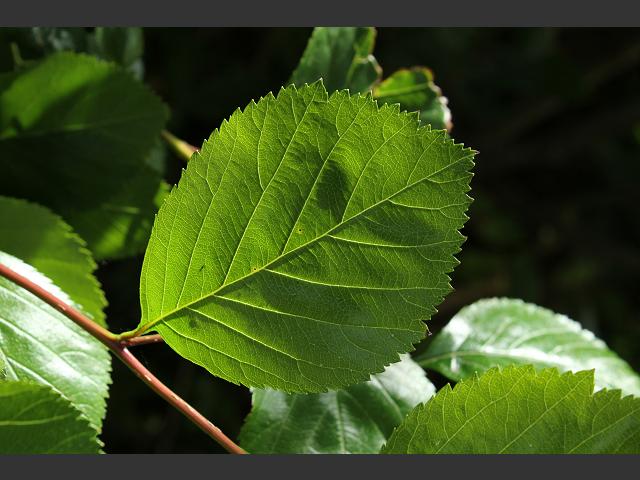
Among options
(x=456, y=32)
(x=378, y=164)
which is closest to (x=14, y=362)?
(x=378, y=164)

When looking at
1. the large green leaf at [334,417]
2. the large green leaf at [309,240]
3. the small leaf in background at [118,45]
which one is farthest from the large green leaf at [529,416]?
the small leaf in background at [118,45]

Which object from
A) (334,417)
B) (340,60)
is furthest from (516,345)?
(340,60)

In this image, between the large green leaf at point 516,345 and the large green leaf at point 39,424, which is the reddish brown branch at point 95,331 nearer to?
the large green leaf at point 39,424

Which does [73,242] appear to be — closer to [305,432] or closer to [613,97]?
[305,432]

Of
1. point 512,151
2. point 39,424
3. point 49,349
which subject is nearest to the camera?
Answer: point 39,424

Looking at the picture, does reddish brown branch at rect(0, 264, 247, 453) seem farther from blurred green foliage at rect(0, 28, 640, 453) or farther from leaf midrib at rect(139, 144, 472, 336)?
blurred green foliage at rect(0, 28, 640, 453)

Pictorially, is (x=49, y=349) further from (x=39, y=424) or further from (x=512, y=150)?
(x=512, y=150)

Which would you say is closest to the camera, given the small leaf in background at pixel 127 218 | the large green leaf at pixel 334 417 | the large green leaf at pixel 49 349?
the large green leaf at pixel 49 349
